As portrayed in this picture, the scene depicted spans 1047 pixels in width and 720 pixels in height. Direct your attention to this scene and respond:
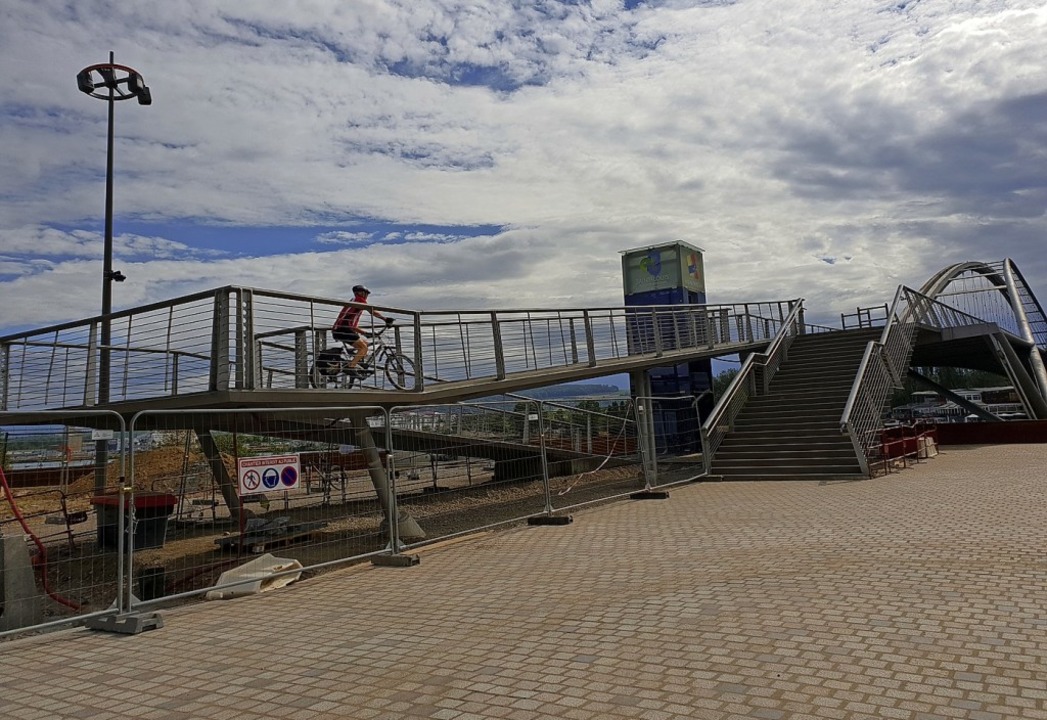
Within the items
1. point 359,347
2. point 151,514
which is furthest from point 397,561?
point 151,514

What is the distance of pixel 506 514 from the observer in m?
12.6

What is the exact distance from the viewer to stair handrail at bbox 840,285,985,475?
16.0 m

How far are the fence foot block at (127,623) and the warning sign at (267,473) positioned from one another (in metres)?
1.64

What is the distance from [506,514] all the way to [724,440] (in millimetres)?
7314

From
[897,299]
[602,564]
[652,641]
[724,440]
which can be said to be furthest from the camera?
[897,299]

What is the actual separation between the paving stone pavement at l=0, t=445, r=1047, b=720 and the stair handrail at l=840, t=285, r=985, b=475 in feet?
22.7

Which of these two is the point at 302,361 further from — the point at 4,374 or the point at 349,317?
the point at 4,374

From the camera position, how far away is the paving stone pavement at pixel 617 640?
398cm

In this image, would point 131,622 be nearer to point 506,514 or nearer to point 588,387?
point 506,514

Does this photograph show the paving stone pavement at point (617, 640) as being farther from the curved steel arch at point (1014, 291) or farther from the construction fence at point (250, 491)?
the curved steel arch at point (1014, 291)

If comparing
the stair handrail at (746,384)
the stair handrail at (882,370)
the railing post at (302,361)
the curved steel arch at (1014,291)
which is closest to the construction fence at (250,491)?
the railing post at (302,361)

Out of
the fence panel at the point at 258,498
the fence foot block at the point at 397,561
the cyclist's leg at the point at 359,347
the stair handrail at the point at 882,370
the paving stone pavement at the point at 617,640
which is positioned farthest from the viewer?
the stair handrail at the point at 882,370

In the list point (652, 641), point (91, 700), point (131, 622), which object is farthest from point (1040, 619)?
point (131, 622)

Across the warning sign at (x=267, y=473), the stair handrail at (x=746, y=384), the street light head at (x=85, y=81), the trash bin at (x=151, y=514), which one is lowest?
the trash bin at (x=151, y=514)
